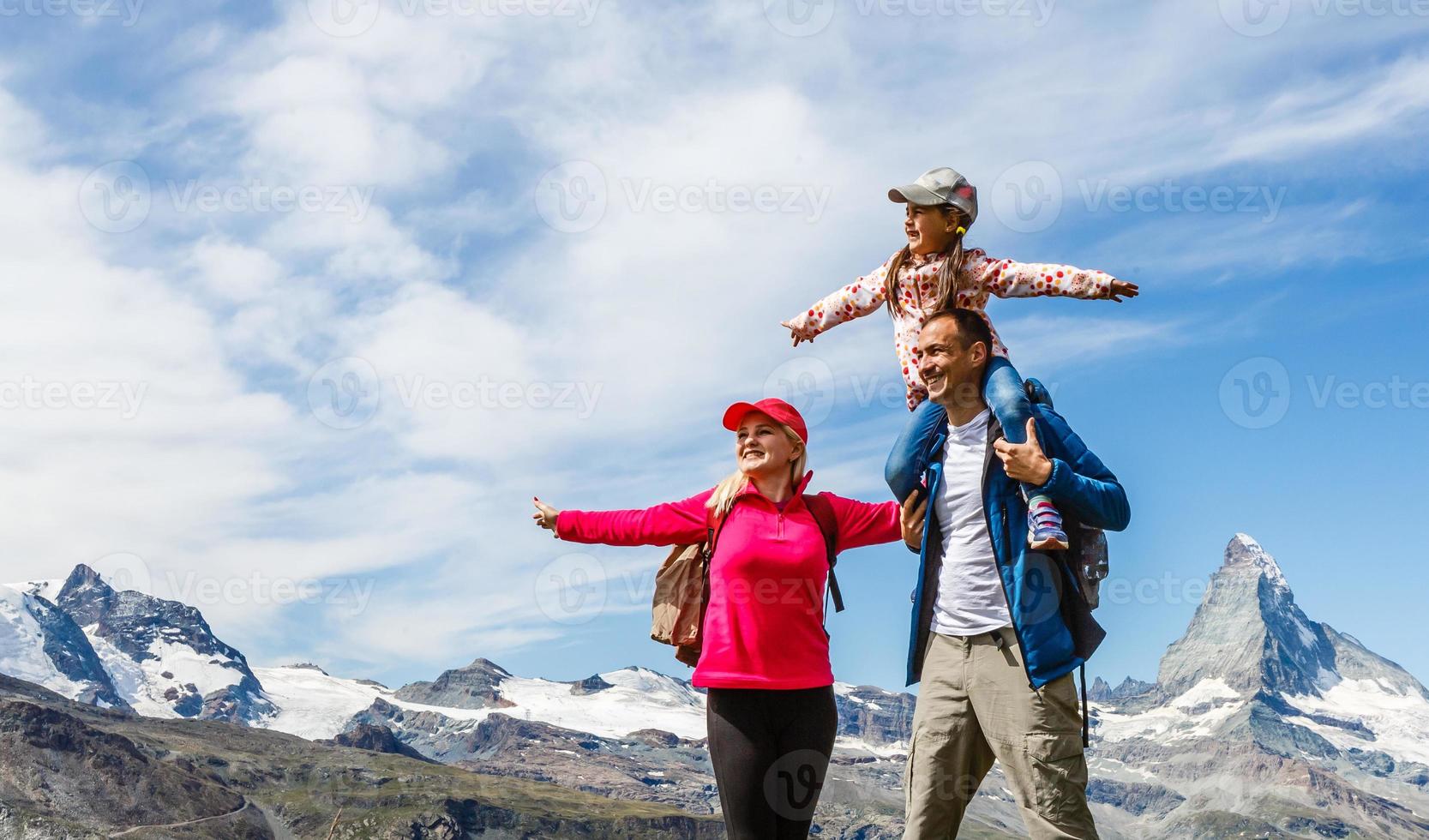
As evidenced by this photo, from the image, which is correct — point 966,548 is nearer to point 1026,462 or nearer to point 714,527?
point 1026,462

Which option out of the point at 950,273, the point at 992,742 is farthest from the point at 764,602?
the point at 950,273

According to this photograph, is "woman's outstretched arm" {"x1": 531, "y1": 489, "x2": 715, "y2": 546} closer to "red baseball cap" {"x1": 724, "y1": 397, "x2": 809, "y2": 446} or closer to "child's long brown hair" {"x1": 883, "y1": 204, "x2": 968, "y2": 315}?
"red baseball cap" {"x1": 724, "y1": 397, "x2": 809, "y2": 446}

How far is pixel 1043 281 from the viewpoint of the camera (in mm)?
9023

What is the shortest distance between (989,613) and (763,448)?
2346 mm

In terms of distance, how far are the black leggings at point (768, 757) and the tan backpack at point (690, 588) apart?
64 cm

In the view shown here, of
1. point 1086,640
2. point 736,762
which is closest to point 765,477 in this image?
point 736,762

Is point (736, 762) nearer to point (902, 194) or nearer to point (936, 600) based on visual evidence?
point (936, 600)

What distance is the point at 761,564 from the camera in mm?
9180

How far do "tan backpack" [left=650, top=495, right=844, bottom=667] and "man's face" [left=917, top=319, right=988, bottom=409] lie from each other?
1428 mm

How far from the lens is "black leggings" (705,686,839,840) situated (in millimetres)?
8688

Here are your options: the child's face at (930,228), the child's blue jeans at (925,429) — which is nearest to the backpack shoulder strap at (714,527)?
the child's blue jeans at (925,429)

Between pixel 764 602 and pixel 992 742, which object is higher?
pixel 764 602

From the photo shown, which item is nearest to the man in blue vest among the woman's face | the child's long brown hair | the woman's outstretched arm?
the child's long brown hair

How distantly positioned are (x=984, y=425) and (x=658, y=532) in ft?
8.86
